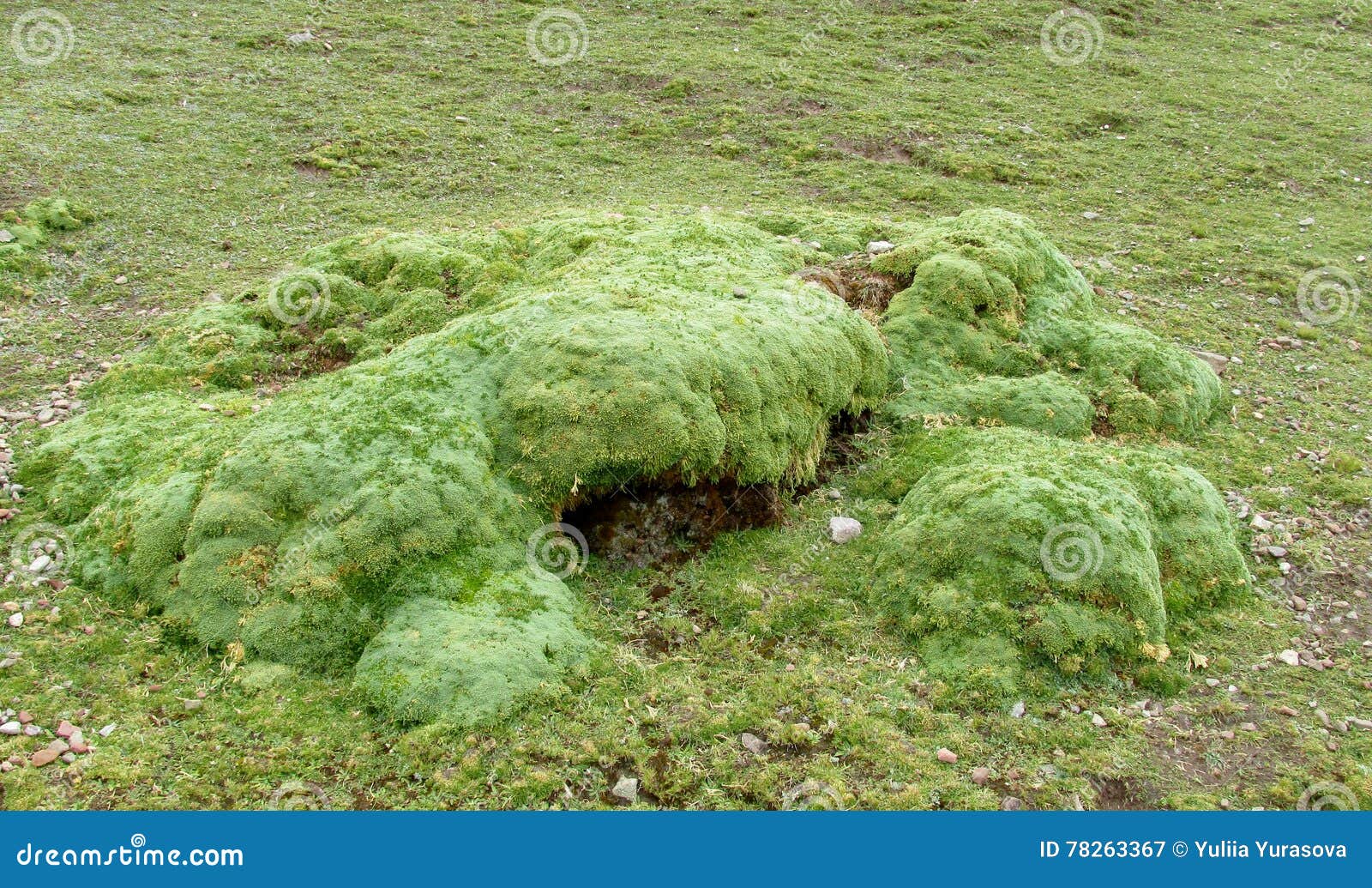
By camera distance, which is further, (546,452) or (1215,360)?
(1215,360)

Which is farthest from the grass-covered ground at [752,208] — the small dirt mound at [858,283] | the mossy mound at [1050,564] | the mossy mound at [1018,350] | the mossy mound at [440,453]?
the small dirt mound at [858,283]

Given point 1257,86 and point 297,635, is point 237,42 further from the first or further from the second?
point 1257,86

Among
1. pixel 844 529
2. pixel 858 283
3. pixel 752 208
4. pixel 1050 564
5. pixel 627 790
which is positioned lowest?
pixel 627 790

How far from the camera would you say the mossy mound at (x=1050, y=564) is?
28.0ft

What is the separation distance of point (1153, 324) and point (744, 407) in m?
9.59

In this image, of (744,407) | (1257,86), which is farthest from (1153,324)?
(1257,86)

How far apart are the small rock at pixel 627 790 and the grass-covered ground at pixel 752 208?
9 cm

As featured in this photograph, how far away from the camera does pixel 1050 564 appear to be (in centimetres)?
888

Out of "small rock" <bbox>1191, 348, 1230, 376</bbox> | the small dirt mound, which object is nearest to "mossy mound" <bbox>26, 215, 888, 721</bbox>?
the small dirt mound

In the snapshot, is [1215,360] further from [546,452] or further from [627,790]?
[627,790]

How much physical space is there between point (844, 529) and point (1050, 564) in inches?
90.4

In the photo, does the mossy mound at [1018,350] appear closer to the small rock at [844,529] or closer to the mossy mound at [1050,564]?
the mossy mound at [1050,564]

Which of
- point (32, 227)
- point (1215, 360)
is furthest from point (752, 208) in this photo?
point (32, 227)

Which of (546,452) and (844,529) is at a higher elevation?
(546,452)
